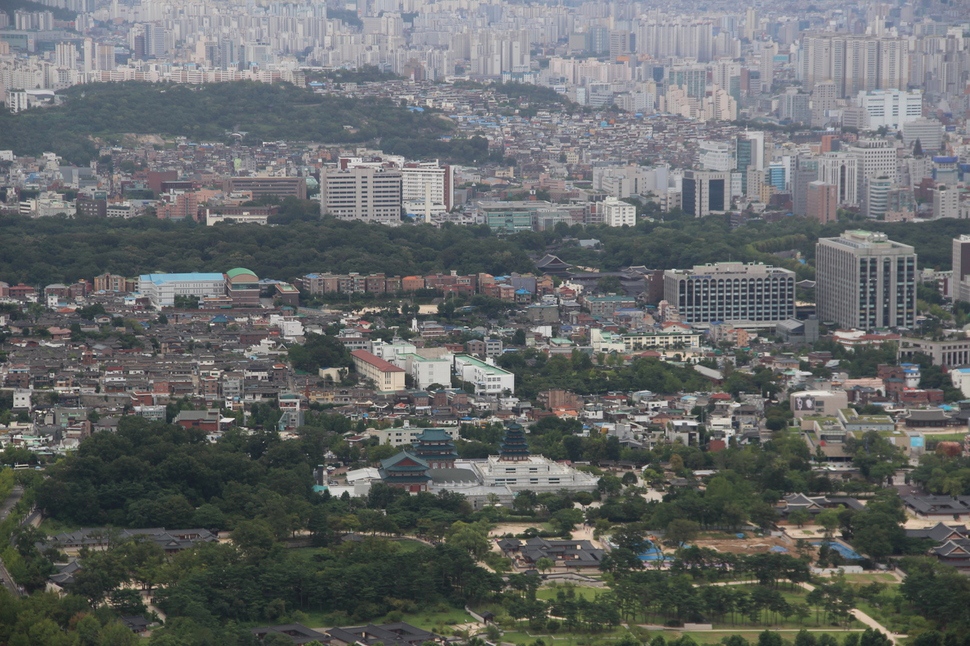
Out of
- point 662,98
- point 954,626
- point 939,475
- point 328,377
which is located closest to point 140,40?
point 662,98

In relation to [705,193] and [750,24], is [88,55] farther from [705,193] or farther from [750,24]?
[750,24]

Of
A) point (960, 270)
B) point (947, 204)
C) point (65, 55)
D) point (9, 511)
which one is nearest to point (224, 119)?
point (65, 55)

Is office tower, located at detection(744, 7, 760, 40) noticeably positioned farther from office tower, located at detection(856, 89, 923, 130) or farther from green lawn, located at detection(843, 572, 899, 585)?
green lawn, located at detection(843, 572, 899, 585)

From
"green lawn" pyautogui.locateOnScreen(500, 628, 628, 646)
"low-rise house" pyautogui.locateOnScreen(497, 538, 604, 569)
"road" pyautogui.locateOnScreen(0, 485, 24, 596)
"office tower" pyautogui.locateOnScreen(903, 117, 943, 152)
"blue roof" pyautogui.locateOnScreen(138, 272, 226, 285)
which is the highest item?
"office tower" pyautogui.locateOnScreen(903, 117, 943, 152)

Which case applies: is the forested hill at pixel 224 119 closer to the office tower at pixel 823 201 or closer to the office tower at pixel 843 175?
the office tower at pixel 843 175

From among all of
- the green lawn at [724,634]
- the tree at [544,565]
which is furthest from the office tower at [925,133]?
the green lawn at [724,634]

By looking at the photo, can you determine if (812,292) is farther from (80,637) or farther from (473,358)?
(80,637)

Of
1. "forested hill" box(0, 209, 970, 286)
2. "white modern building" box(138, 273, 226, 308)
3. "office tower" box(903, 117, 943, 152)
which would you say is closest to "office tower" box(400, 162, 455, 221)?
"forested hill" box(0, 209, 970, 286)
